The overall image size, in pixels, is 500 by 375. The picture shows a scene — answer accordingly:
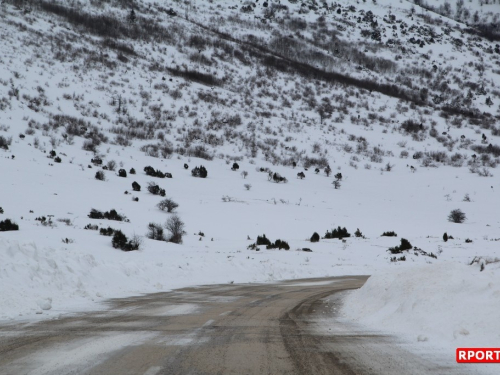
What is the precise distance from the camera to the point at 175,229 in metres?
20.8

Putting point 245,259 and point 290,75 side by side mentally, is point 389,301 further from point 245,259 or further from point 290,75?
point 290,75

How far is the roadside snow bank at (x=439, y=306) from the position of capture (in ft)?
15.9

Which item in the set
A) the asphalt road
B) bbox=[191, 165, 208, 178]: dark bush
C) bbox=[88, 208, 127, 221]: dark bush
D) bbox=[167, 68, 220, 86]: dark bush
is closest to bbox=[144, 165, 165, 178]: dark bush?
bbox=[191, 165, 208, 178]: dark bush

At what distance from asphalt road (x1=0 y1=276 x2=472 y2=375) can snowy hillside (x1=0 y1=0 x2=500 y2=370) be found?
41.4 inches

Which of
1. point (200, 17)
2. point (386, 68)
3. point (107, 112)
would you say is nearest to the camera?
point (107, 112)

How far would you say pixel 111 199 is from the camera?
25.2 m

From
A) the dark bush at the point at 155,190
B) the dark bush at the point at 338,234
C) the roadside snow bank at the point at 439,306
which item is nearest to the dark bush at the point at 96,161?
the dark bush at the point at 155,190

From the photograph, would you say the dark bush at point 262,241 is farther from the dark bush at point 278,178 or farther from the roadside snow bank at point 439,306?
the dark bush at point 278,178

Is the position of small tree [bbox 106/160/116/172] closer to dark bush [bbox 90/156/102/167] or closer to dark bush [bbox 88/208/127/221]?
dark bush [bbox 90/156/102/167]

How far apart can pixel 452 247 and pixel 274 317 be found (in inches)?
764

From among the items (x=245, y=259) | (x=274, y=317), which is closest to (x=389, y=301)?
(x=274, y=317)

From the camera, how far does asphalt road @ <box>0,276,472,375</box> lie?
3846 mm

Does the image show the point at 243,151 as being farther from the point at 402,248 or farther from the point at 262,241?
the point at 402,248

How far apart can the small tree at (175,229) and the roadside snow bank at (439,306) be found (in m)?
13.3
